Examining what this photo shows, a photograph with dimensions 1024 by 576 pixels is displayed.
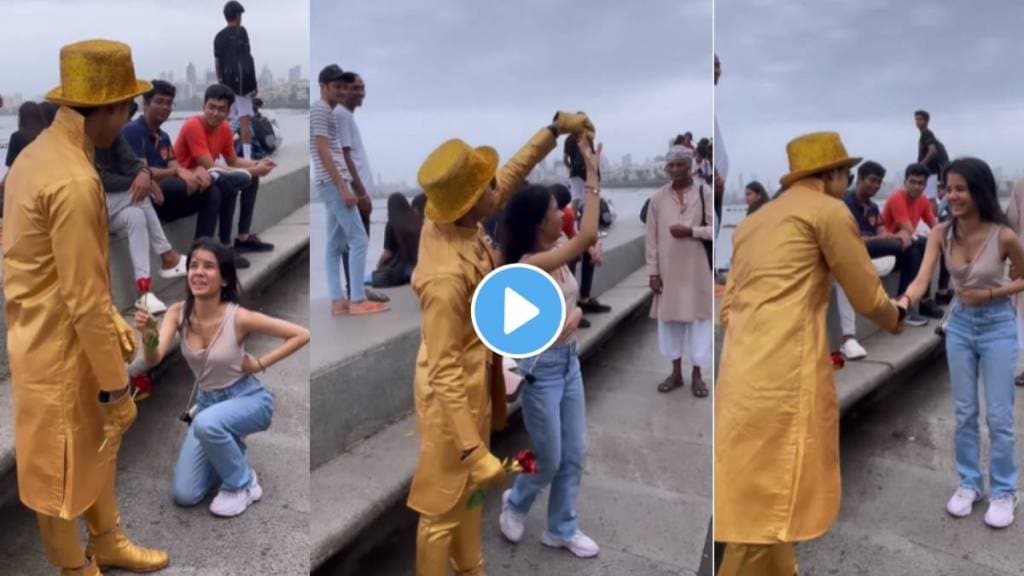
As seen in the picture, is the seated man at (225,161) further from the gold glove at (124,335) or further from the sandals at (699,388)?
the sandals at (699,388)

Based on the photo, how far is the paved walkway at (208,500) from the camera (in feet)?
4.99

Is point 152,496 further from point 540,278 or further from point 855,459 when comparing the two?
point 855,459

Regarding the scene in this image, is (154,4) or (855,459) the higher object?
(154,4)

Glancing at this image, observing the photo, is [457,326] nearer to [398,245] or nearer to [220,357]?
[398,245]

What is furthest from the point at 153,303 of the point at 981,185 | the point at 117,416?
the point at 981,185

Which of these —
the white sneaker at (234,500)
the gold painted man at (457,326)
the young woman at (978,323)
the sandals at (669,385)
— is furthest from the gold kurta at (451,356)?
the young woman at (978,323)

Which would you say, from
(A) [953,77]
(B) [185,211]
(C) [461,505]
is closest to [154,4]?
(B) [185,211]

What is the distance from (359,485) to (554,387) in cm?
30

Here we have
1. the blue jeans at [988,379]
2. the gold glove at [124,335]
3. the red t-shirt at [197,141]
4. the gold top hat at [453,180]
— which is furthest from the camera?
the blue jeans at [988,379]

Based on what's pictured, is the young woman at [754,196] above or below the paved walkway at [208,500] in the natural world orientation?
above

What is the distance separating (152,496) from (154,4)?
75 centimetres

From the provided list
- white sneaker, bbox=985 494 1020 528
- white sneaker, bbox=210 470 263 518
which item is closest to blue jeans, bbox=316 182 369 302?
white sneaker, bbox=210 470 263 518

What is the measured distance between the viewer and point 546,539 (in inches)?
56.0

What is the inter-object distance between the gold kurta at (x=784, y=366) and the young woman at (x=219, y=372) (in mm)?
667
